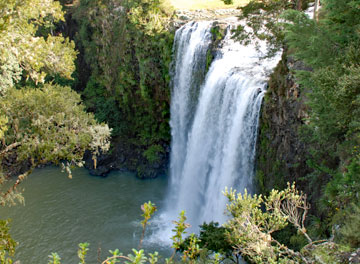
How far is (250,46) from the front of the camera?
18438 mm

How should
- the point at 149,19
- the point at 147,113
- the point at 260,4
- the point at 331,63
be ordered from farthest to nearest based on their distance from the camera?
the point at 147,113
the point at 149,19
the point at 260,4
the point at 331,63

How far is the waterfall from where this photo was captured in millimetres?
13891

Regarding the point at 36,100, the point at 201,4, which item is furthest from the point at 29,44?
the point at 201,4

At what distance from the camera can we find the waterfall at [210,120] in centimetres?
1389

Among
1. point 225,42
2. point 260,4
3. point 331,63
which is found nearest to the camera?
point 331,63

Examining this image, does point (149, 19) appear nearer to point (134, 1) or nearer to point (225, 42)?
point (134, 1)

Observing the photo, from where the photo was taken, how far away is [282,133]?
12.3 m

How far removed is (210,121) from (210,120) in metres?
0.05

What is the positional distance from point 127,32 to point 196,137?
943 cm

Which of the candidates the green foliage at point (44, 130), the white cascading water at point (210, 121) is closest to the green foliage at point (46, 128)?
the green foliage at point (44, 130)

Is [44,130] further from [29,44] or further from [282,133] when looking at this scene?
[282,133]

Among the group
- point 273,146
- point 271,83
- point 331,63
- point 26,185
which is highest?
point 331,63

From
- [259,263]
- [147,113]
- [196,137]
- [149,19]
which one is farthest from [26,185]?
[259,263]

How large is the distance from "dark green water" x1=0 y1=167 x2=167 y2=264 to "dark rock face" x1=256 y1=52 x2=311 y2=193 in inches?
264
